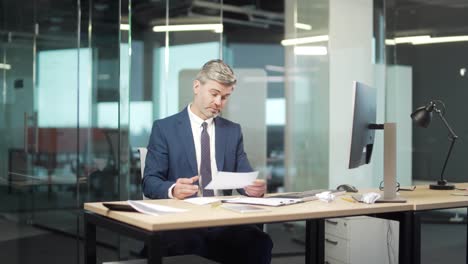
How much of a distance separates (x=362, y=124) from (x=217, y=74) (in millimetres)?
753

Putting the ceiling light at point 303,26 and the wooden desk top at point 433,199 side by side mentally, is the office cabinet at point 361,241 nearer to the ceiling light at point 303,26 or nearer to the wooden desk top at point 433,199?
the wooden desk top at point 433,199

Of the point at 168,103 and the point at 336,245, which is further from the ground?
the point at 168,103

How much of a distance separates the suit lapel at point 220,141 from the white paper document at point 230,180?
515 millimetres

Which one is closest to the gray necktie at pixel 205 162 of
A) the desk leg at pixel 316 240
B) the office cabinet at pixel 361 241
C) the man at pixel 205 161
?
the man at pixel 205 161

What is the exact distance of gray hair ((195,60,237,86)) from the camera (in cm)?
283

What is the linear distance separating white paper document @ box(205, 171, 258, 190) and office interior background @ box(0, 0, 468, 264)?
212 cm

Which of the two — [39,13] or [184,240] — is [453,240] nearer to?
[184,240]

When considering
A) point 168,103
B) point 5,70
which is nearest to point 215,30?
point 168,103

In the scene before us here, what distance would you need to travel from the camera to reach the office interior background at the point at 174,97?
4.08m

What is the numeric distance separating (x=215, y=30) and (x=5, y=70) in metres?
1.92

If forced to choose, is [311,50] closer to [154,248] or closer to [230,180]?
[230,180]

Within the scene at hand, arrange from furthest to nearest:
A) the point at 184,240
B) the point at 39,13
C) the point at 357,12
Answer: the point at 357,12 → the point at 39,13 → the point at 184,240

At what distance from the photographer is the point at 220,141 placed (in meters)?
3.00

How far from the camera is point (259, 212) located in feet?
7.07
